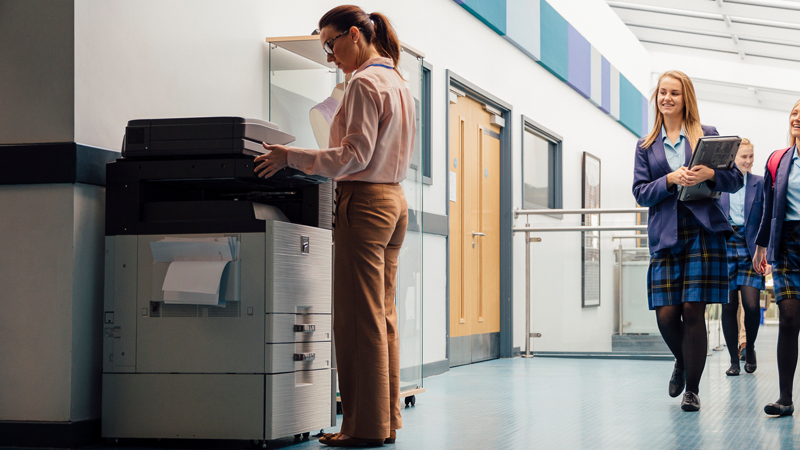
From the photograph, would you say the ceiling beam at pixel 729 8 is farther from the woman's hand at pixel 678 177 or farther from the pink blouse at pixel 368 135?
the pink blouse at pixel 368 135

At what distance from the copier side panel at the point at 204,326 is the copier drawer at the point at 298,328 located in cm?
3

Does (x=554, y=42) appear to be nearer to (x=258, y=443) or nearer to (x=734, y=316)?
(x=734, y=316)

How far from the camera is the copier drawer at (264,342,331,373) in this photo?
2482 mm

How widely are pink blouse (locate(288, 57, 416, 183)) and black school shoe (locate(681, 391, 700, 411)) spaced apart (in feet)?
5.58

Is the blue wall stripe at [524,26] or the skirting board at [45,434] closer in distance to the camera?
the skirting board at [45,434]

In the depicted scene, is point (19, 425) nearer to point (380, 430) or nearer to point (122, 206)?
point (122, 206)

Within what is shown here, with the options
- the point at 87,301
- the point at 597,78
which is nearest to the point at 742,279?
the point at 87,301

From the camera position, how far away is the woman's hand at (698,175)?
10.8 ft

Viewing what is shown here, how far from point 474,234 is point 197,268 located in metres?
3.75

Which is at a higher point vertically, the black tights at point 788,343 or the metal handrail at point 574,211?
the metal handrail at point 574,211

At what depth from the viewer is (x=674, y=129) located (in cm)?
362

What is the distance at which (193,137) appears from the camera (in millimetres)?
2520

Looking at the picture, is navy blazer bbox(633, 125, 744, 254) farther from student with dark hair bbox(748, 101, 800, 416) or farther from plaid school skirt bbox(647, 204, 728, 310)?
student with dark hair bbox(748, 101, 800, 416)

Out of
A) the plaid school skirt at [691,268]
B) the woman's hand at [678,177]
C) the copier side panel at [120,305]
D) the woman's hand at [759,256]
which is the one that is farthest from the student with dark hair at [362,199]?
the woman's hand at [759,256]
